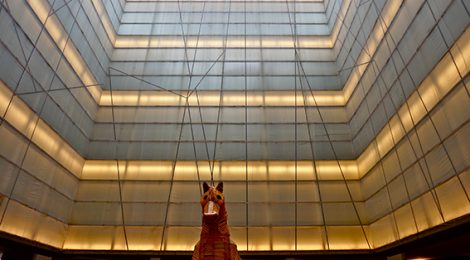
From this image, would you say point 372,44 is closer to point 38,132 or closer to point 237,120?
point 237,120

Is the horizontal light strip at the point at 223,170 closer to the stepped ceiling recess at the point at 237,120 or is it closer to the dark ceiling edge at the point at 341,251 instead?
the stepped ceiling recess at the point at 237,120

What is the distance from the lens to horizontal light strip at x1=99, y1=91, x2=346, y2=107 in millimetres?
14812

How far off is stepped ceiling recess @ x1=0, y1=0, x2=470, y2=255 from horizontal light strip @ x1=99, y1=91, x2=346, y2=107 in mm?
67

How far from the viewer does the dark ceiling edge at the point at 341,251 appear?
294 inches

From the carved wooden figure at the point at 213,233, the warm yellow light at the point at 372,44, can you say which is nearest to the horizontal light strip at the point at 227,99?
the warm yellow light at the point at 372,44

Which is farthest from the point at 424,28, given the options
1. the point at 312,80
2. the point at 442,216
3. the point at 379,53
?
the point at 312,80

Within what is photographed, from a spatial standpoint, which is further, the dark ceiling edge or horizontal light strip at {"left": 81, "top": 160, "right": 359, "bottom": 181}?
horizontal light strip at {"left": 81, "top": 160, "right": 359, "bottom": 181}

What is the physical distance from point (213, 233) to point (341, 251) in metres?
6.93

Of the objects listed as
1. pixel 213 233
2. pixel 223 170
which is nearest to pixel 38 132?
pixel 223 170

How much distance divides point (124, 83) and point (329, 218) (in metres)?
10.4

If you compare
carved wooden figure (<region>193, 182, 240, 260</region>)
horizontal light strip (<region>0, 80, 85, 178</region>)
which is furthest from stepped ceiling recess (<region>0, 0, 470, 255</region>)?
carved wooden figure (<region>193, 182, 240, 260</region>)

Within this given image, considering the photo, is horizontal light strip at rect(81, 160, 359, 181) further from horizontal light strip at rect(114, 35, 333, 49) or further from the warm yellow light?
horizontal light strip at rect(114, 35, 333, 49)

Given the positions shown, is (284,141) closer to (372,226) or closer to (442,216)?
(372,226)

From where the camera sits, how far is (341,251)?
11422 mm
